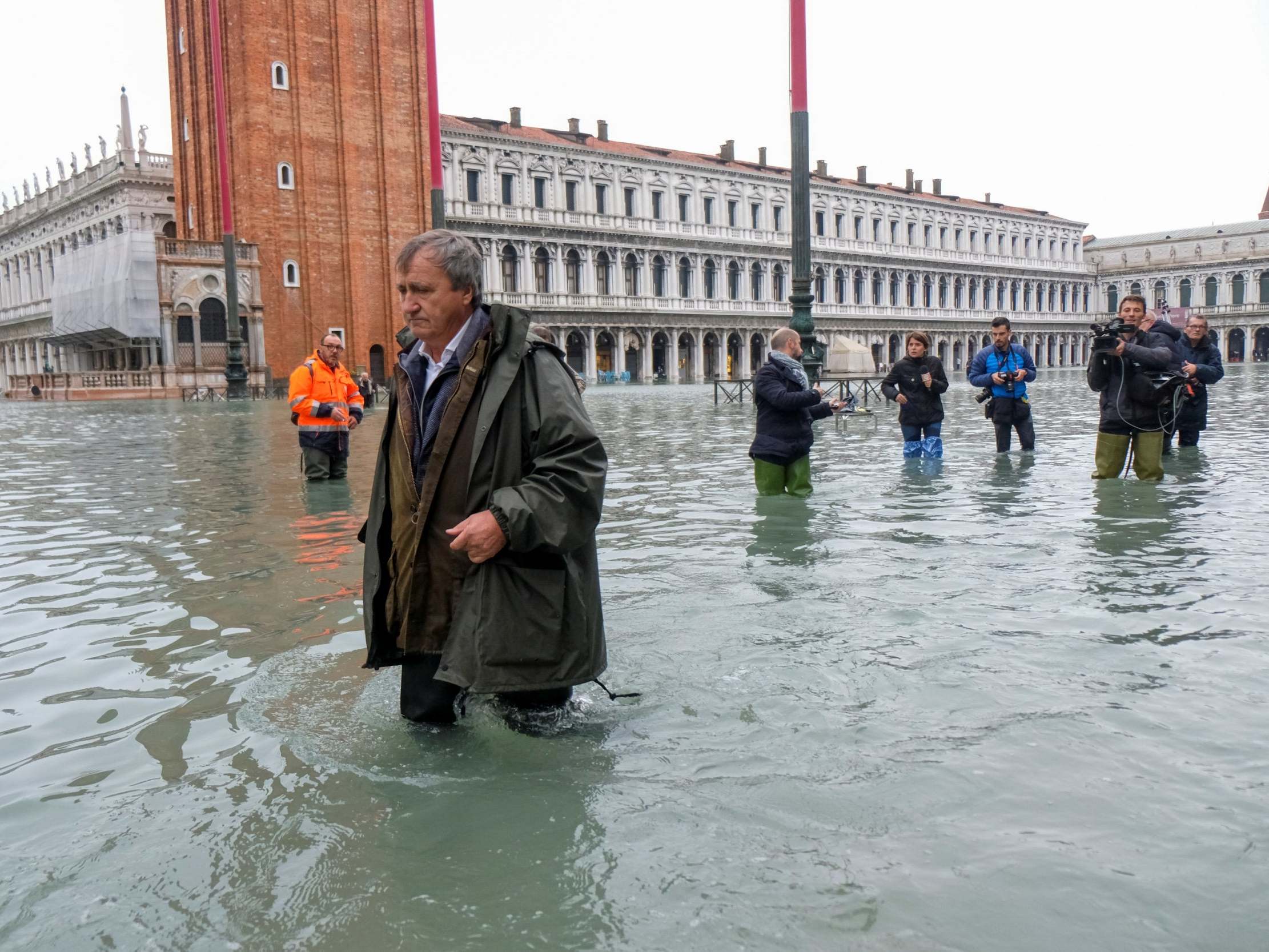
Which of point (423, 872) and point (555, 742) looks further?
point (555, 742)

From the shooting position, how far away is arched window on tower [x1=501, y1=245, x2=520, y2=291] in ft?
173

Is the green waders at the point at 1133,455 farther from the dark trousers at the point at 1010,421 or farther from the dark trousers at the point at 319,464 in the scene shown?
the dark trousers at the point at 319,464

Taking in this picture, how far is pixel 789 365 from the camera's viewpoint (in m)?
8.05

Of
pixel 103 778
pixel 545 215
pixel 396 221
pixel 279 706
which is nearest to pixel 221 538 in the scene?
pixel 279 706

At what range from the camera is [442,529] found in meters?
3.16

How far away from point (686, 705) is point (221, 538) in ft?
15.7

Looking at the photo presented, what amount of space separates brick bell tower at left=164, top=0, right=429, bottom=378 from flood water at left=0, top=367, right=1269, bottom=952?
123ft

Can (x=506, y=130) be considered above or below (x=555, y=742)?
above

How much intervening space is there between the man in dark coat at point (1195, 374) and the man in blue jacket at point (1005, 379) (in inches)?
54.8

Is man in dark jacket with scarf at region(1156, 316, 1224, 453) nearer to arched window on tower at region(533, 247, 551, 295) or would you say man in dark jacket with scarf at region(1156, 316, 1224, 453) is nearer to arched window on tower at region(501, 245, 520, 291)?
arched window on tower at region(501, 245, 520, 291)

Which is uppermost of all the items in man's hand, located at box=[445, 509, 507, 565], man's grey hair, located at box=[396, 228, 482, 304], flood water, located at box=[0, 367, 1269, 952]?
man's grey hair, located at box=[396, 228, 482, 304]

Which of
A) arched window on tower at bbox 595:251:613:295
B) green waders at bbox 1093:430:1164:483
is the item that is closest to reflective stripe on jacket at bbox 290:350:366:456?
green waders at bbox 1093:430:1164:483

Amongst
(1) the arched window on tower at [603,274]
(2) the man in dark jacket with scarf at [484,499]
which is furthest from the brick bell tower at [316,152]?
(2) the man in dark jacket with scarf at [484,499]

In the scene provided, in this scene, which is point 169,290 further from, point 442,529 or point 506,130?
point 442,529
